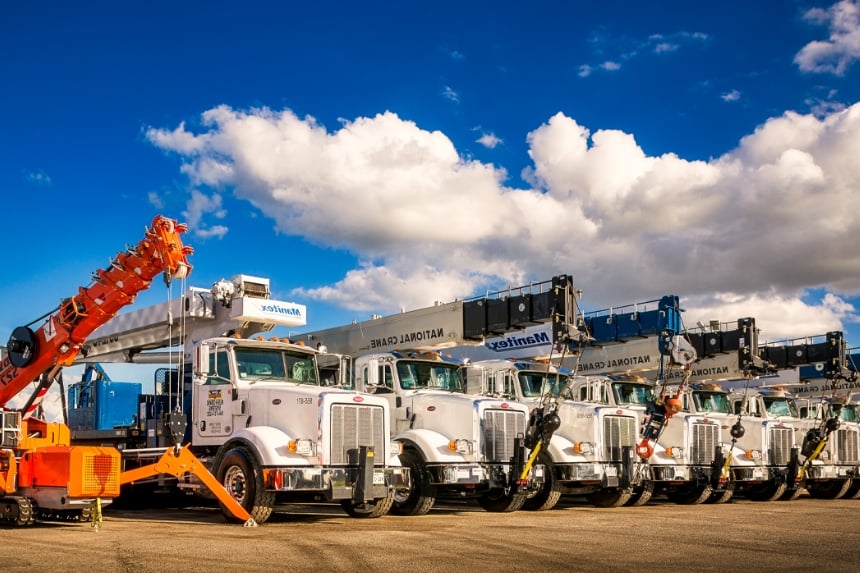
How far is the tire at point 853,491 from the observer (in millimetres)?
26683

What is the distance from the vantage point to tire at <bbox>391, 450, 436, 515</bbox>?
1635 centimetres

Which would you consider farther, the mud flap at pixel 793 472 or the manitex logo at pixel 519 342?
the manitex logo at pixel 519 342

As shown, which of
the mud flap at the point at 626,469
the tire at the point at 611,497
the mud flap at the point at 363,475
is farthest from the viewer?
the tire at the point at 611,497

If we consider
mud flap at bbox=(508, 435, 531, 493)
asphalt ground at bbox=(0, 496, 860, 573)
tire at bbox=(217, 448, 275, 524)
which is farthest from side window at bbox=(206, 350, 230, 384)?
mud flap at bbox=(508, 435, 531, 493)

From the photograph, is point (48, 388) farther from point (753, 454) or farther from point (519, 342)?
point (753, 454)

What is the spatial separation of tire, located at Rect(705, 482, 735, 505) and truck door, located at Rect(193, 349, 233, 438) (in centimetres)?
1201

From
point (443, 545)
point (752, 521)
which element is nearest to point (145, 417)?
point (443, 545)

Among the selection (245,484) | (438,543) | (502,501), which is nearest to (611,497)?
(502,501)

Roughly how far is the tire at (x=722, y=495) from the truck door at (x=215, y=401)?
12.0 meters

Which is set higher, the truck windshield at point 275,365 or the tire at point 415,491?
the truck windshield at point 275,365

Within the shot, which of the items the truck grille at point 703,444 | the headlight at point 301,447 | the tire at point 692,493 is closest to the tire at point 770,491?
the tire at point 692,493

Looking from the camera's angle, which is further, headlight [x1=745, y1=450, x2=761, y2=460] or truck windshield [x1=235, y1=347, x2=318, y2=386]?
headlight [x1=745, y1=450, x2=761, y2=460]

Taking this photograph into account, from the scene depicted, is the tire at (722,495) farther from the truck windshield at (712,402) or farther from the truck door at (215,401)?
the truck door at (215,401)

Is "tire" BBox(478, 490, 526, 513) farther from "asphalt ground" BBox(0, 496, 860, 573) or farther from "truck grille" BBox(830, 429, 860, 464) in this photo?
"truck grille" BBox(830, 429, 860, 464)
